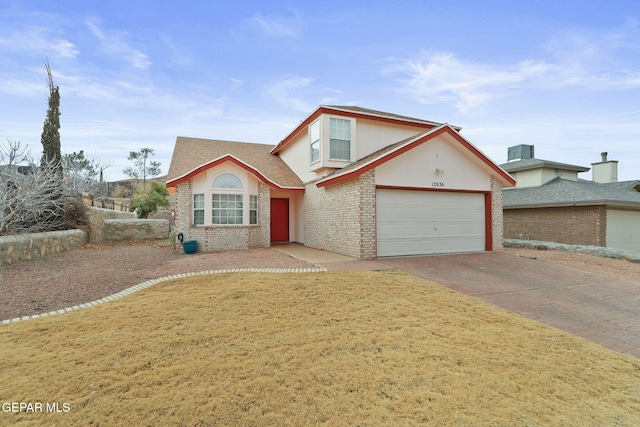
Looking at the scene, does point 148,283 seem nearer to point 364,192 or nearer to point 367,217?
point 367,217

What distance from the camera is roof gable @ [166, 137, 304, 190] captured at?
12047mm

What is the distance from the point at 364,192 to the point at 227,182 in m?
5.99

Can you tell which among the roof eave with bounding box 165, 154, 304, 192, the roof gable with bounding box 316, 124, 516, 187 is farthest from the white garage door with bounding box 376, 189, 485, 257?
the roof eave with bounding box 165, 154, 304, 192

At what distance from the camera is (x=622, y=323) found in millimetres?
4555

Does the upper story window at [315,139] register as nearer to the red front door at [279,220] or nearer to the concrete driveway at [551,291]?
the red front door at [279,220]

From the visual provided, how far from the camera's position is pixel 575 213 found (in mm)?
14742

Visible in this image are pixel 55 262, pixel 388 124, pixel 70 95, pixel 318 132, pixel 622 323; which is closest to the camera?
pixel 622 323

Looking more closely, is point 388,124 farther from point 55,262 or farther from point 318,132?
point 55,262

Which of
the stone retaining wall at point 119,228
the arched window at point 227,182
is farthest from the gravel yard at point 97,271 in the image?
the arched window at point 227,182

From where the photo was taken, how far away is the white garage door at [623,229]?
14.1 metres

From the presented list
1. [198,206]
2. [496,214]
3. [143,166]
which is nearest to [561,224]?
[496,214]

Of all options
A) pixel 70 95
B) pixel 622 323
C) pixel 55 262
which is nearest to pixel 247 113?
pixel 70 95

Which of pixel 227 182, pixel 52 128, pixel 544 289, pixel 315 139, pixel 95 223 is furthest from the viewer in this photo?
pixel 95 223

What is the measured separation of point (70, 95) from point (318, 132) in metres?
12.3
